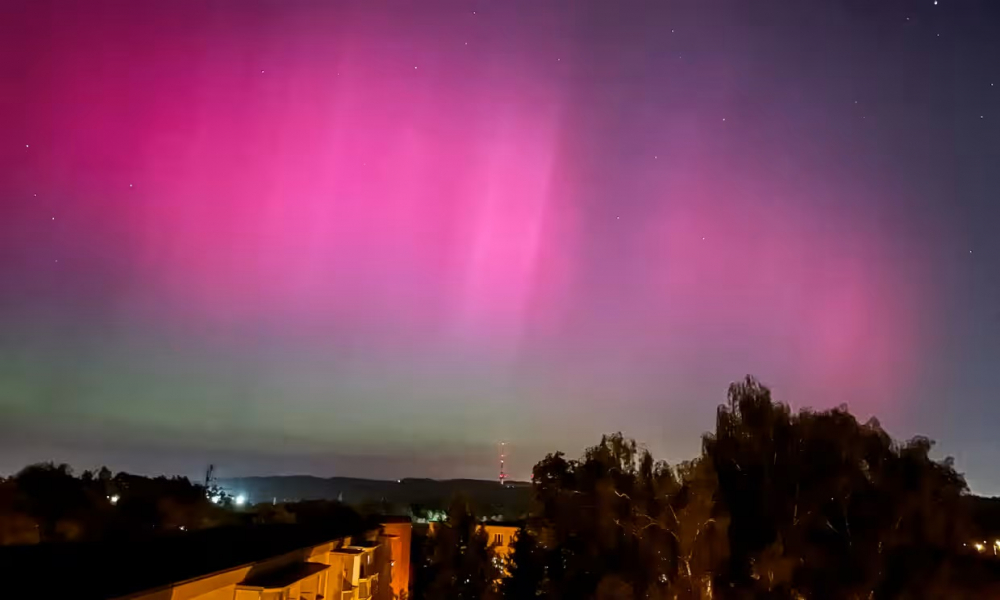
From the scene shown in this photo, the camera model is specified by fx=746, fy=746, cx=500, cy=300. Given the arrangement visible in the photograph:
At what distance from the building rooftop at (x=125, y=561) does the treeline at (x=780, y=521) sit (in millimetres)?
8274

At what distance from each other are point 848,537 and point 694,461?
3.89m

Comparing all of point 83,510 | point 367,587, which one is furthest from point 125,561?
point 83,510

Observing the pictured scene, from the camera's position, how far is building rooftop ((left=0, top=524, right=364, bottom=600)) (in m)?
8.52

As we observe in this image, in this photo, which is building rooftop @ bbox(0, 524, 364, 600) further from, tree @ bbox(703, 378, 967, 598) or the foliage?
tree @ bbox(703, 378, 967, 598)

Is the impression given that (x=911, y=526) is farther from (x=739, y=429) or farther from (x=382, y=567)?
(x=382, y=567)

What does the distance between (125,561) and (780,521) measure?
47.3ft

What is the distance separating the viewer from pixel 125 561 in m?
10.6

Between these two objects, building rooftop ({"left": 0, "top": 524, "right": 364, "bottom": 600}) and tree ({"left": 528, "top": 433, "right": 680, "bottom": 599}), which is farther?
tree ({"left": 528, "top": 433, "right": 680, "bottom": 599})

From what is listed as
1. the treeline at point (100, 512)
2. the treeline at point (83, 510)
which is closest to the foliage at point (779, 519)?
the treeline at point (100, 512)

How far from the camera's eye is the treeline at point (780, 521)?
55.9ft

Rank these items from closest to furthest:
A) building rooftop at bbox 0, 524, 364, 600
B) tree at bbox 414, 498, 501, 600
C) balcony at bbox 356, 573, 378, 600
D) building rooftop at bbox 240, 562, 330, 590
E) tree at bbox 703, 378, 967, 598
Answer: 1. building rooftop at bbox 0, 524, 364, 600
2. building rooftop at bbox 240, 562, 330, 590
3. tree at bbox 703, 378, 967, 598
4. balcony at bbox 356, 573, 378, 600
5. tree at bbox 414, 498, 501, 600

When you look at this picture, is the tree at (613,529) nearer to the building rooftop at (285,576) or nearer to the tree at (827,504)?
the tree at (827,504)

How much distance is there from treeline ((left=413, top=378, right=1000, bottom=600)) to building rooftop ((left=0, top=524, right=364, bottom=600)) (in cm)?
827

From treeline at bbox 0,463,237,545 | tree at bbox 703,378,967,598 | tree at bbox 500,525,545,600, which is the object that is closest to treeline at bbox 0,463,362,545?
treeline at bbox 0,463,237,545
